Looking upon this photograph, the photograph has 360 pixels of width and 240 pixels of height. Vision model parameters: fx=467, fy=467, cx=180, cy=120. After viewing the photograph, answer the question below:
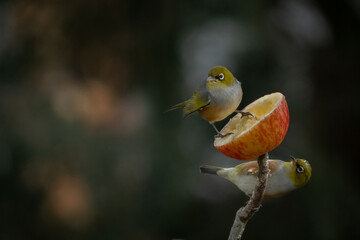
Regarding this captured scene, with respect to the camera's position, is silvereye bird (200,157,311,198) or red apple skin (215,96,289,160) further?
silvereye bird (200,157,311,198)

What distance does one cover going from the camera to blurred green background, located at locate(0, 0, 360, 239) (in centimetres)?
320

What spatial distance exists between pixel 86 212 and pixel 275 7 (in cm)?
204

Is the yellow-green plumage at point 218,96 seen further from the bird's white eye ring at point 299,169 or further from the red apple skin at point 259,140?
the bird's white eye ring at point 299,169

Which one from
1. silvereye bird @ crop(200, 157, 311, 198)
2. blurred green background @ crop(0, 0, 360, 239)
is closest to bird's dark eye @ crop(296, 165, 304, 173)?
silvereye bird @ crop(200, 157, 311, 198)

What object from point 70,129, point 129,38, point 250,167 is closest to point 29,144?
point 70,129

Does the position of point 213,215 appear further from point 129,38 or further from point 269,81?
point 129,38

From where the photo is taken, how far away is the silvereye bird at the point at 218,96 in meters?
1.05

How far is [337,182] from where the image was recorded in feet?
10.4

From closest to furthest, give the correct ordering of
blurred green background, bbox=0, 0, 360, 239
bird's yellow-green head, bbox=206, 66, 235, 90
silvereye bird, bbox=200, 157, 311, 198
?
bird's yellow-green head, bbox=206, 66, 235, 90
silvereye bird, bbox=200, 157, 311, 198
blurred green background, bbox=0, 0, 360, 239

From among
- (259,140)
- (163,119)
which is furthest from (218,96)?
(163,119)

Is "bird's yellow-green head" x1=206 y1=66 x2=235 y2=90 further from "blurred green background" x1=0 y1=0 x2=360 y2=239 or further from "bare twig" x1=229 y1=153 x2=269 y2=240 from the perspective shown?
"blurred green background" x1=0 y1=0 x2=360 y2=239

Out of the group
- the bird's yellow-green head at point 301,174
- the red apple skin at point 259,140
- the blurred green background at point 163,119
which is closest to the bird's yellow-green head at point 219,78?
the red apple skin at point 259,140

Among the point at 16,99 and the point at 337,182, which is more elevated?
the point at 16,99

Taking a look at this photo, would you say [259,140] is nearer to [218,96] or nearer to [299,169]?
[218,96]
